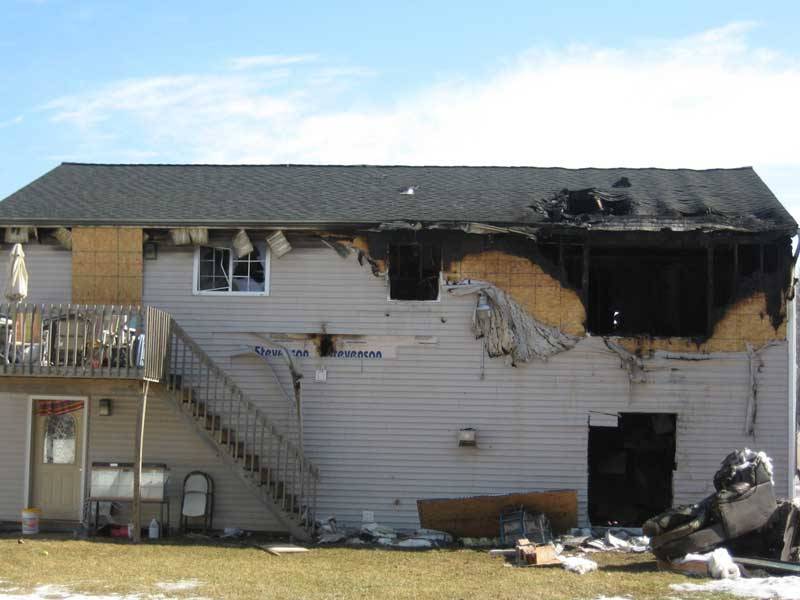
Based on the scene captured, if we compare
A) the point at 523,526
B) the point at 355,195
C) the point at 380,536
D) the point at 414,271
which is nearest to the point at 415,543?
the point at 380,536

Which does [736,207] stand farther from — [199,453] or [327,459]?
[199,453]

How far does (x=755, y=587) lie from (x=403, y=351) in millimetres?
6951

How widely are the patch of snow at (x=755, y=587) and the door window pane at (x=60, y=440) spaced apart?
34.1 ft

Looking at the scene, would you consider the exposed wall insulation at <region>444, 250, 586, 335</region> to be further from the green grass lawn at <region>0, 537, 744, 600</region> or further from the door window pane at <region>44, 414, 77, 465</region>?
the door window pane at <region>44, 414, 77, 465</region>

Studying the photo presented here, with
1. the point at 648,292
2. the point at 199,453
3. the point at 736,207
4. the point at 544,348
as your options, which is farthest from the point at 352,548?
the point at 736,207

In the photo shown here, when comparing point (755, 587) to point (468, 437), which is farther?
point (468, 437)

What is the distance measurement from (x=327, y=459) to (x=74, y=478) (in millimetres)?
4368

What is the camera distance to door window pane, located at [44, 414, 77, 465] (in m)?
A: 17.8

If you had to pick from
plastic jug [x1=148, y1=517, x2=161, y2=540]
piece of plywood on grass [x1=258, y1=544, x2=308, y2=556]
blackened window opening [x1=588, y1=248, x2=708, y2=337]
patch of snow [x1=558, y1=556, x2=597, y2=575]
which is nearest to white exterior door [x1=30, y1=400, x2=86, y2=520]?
plastic jug [x1=148, y1=517, x2=161, y2=540]

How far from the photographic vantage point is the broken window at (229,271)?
17.7 meters

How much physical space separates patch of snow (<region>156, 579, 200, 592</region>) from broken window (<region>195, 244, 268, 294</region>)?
20.1 feet

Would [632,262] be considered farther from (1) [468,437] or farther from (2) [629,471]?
(1) [468,437]

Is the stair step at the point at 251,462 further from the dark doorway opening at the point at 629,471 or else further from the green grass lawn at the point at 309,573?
Result: the dark doorway opening at the point at 629,471

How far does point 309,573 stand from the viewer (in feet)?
43.8
